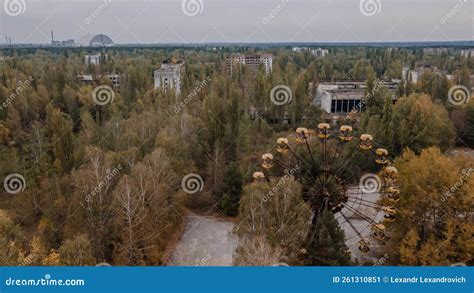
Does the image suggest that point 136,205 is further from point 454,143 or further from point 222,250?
point 454,143

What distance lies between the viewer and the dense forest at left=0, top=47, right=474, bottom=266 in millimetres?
7496

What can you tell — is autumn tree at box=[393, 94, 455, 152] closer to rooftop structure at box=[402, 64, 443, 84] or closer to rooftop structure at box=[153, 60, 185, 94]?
rooftop structure at box=[402, 64, 443, 84]

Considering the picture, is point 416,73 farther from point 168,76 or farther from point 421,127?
point 168,76

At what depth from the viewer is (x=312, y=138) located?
13.8 m

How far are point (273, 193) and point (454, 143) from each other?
43.2 ft

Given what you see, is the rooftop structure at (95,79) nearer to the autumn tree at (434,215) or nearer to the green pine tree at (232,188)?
the green pine tree at (232,188)

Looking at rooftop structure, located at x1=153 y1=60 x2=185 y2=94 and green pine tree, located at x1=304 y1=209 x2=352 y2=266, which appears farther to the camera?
rooftop structure, located at x1=153 y1=60 x2=185 y2=94

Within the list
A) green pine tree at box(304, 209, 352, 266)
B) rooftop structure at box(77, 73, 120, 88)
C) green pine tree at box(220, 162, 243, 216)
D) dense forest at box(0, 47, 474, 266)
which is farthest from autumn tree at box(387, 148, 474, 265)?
rooftop structure at box(77, 73, 120, 88)

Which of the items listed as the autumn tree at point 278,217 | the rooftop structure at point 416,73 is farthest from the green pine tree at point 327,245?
the rooftop structure at point 416,73

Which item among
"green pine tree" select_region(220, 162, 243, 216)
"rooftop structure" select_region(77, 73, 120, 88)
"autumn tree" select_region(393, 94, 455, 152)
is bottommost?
"green pine tree" select_region(220, 162, 243, 216)

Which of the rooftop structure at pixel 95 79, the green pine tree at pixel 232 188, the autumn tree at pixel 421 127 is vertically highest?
the rooftop structure at pixel 95 79

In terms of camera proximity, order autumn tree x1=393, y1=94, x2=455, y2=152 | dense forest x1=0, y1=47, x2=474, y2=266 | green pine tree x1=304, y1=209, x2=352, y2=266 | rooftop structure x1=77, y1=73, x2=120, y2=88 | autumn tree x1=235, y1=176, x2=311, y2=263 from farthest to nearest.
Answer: rooftop structure x1=77, y1=73, x2=120, y2=88, autumn tree x1=393, y1=94, x2=455, y2=152, dense forest x1=0, y1=47, x2=474, y2=266, autumn tree x1=235, y1=176, x2=311, y2=263, green pine tree x1=304, y1=209, x2=352, y2=266

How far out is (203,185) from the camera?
504 inches

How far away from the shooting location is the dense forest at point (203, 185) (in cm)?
750
